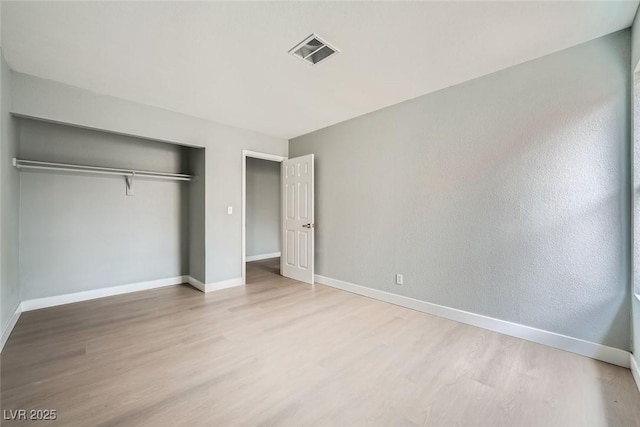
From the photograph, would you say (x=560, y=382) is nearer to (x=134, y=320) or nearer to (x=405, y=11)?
(x=405, y=11)

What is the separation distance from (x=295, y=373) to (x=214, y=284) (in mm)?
2497

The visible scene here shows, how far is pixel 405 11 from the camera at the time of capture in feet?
5.95

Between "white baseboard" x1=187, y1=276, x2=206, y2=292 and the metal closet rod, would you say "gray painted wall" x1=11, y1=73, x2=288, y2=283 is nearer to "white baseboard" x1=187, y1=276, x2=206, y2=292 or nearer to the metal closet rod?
"white baseboard" x1=187, y1=276, x2=206, y2=292

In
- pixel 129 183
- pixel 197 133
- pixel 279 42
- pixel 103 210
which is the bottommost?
pixel 103 210

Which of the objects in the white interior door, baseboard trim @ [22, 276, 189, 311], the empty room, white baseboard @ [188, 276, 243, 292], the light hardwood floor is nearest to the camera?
the light hardwood floor

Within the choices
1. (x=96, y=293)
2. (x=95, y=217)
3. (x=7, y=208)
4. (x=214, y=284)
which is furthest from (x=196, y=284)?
(x=7, y=208)

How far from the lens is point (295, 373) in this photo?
1.97 m

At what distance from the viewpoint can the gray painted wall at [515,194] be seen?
2121mm

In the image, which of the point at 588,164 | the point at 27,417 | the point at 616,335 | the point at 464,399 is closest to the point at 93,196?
the point at 27,417

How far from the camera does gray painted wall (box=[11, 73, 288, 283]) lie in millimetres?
2742

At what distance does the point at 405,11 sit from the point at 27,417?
3.51 m

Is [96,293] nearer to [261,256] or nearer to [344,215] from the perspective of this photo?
[261,256]

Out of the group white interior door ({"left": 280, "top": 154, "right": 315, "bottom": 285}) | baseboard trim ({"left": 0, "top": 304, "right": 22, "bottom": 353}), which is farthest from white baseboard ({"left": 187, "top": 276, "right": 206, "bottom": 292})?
baseboard trim ({"left": 0, "top": 304, "right": 22, "bottom": 353})

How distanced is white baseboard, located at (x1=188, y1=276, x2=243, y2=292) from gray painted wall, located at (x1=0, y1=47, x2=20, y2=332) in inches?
74.6
